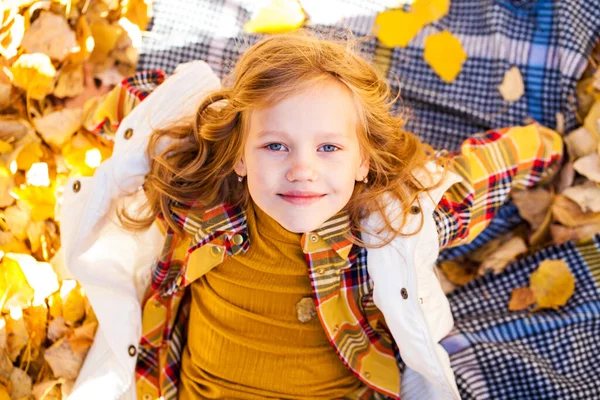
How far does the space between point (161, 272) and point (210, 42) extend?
2.38 feet

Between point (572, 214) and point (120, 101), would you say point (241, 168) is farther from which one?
point (572, 214)

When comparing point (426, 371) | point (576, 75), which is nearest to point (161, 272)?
point (426, 371)

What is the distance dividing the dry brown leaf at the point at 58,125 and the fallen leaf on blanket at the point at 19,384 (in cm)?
61

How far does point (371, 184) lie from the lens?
4.81 feet

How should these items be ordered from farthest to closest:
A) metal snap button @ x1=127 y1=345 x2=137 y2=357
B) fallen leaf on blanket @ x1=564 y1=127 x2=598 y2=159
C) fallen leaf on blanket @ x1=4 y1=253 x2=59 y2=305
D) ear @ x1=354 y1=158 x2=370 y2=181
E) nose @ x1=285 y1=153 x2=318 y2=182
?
fallen leaf on blanket @ x1=564 y1=127 x2=598 y2=159 < fallen leaf on blanket @ x1=4 y1=253 x2=59 y2=305 < metal snap button @ x1=127 y1=345 x2=137 y2=357 < ear @ x1=354 y1=158 x2=370 y2=181 < nose @ x1=285 y1=153 x2=318 y2=182

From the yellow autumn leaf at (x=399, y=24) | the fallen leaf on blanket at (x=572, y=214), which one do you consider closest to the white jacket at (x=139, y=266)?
the fallen leaf on blanket at (x=572, y=214)

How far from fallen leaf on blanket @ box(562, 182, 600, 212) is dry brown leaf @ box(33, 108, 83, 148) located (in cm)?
132

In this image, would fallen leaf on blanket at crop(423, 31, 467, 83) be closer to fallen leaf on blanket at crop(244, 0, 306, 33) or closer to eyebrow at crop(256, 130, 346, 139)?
fallen leaf on blanket at crop(244, 0, 306, 33)

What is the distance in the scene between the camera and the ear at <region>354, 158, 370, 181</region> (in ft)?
4.50

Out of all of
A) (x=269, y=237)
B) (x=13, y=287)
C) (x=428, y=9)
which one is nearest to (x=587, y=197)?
(x=428, y=9)

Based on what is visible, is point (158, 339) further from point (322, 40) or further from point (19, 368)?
point (322, 40)

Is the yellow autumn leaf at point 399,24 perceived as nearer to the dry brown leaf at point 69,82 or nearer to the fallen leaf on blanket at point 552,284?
the fallen leaf on blanket at point 552,284

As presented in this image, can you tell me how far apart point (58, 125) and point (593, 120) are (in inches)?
55.8

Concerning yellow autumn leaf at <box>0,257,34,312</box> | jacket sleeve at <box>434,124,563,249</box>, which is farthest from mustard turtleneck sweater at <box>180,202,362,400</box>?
yellow autumn leaf at <box>0,257,34,312</box>
